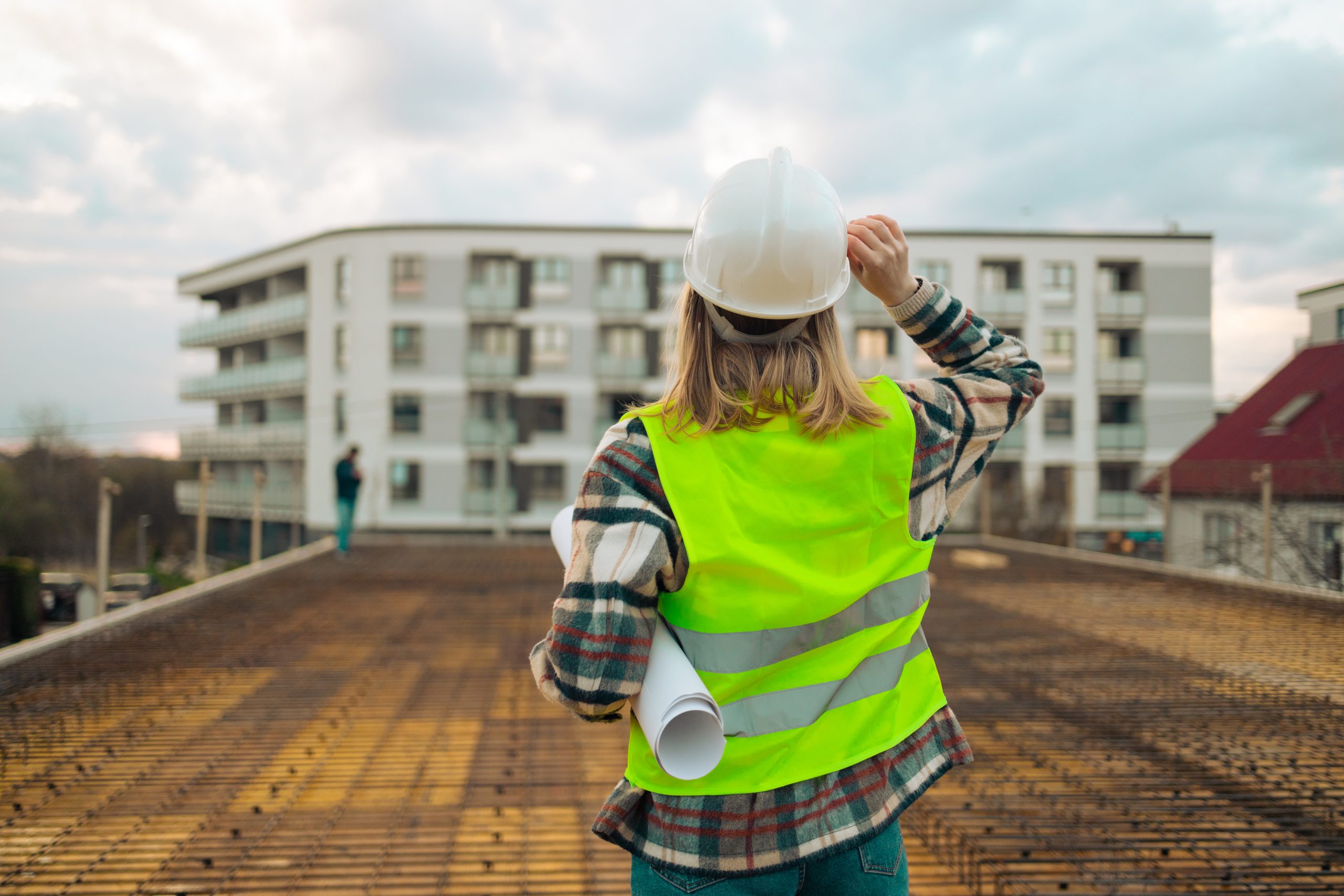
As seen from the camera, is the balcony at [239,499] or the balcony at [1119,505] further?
the balcony at [239,499]

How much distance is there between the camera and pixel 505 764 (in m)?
3.08

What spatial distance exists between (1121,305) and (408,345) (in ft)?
75.6

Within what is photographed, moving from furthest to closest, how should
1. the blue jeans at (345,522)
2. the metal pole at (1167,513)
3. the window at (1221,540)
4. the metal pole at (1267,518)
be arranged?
1. the blue jeans at (345,522)
2. the metal pole at (1167,513)
3. the window at (1221,540)
4. the metal pole at (1267,518)

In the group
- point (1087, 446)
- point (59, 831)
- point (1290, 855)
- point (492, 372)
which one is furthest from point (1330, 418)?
point (492, 372)

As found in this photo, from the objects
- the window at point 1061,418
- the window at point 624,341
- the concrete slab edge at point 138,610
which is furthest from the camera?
the window at point 624,341

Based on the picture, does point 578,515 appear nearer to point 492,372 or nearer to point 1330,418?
point 1330,418

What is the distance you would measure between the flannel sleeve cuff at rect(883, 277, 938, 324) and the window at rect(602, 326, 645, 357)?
25.3m

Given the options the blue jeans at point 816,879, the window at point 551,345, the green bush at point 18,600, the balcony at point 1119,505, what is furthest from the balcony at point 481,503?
the blue jeans at point 816,879

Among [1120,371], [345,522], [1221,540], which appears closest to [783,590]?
[1221,540]

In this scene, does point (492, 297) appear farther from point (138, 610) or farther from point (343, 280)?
point (138, 610)

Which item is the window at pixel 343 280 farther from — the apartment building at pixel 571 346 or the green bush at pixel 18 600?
the green bush at pixel 18 600

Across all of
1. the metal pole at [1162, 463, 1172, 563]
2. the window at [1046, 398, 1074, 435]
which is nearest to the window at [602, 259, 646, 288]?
the window at [1046, 398, 1074, 435]

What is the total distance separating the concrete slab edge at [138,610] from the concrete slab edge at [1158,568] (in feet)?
26.1

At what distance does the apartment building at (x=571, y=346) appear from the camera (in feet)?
84.3
